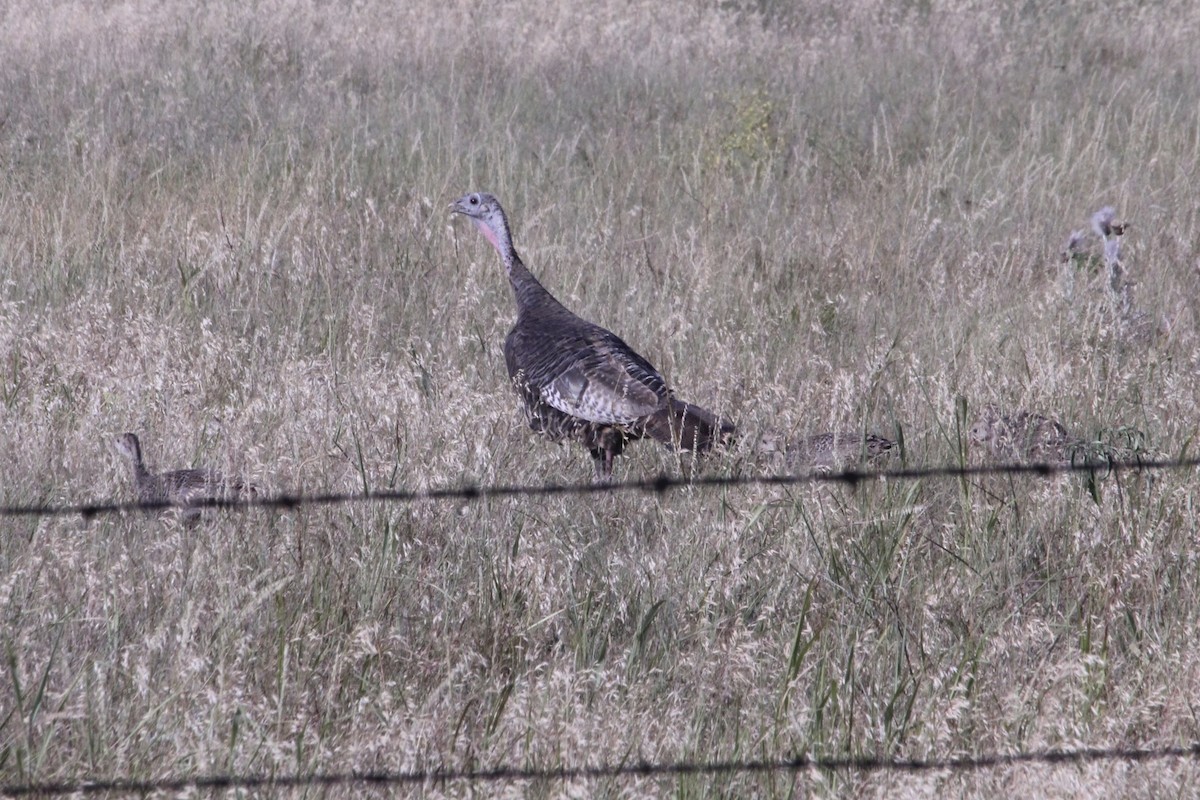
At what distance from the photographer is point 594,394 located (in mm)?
5383

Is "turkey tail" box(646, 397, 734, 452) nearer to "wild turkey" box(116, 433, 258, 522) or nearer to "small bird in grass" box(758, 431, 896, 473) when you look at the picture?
"small bird in grass" box(758, 431, 896, 473)

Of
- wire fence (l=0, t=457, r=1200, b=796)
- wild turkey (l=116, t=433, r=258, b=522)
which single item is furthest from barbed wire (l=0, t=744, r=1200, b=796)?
wild turkey (l=116, t=433, r=258, b=522)

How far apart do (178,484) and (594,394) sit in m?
1.62

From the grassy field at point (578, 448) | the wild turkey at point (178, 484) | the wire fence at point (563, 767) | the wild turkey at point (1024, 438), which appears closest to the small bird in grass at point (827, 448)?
the grassy field at point (578, 448)

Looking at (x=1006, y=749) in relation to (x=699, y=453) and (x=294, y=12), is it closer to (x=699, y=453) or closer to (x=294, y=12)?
(x=699, y=453)

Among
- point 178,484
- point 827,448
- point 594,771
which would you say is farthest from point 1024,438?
point 178,484

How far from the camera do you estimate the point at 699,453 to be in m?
4.97

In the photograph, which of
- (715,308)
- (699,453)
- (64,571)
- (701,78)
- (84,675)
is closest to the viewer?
(84,675)

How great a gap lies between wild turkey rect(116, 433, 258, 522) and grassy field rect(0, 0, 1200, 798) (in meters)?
0.13

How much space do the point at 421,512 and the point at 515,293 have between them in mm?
2369

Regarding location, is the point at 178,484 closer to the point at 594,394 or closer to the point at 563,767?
the point at 594,394

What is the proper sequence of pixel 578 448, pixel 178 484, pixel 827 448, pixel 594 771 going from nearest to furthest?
Answer: 1. pixel 594 771
2. pixel 178 484
3. pixel 827 448
4. pixel 578 448

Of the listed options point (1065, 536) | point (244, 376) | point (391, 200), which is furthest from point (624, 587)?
point (391, 200)

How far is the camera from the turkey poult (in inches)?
200
